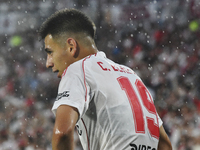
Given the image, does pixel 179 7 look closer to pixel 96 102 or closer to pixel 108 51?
pixel 108 51

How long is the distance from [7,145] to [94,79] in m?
5.72

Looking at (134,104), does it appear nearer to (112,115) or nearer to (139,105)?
(139,105)

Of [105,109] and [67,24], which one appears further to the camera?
[67,24]

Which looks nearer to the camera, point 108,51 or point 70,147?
point 70,147

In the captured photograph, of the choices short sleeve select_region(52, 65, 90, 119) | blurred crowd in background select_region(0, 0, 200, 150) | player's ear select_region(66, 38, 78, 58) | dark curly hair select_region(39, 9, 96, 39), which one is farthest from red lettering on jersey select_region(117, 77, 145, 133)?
blurred crowd in background select_region(0, 0, 200, 150)

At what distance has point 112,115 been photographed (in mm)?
1598

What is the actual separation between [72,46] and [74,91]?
516 mm

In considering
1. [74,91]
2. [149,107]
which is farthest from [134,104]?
[74,91]

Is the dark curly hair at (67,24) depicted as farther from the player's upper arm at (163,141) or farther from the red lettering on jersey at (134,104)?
the player's upper arm at (163,141)

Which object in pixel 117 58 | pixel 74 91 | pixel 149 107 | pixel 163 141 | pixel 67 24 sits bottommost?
pixel 117 58

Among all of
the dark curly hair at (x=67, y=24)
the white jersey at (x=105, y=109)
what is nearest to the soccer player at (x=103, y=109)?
the white jersey at (x=105, y=109)

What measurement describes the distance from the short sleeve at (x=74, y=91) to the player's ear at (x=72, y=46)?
1.06ft

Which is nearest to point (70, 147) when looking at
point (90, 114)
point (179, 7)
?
point (90, 114)

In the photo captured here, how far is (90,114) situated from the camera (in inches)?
64.4
